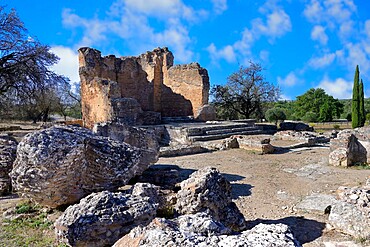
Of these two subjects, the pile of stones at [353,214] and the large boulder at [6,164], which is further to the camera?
the large boulder at [6,164]

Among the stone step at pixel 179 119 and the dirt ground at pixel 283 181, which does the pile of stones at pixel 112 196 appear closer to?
the dirt ground at pixel 283 181

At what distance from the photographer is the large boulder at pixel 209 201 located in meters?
3.75

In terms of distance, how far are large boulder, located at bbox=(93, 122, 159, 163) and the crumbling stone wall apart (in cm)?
994

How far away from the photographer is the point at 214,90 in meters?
27.2

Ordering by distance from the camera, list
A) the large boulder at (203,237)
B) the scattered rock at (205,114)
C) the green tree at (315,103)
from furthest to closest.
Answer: the green tree at (315,103), the scattered rock at (205,114), the large boulder at (203,237)

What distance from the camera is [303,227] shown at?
412 cm

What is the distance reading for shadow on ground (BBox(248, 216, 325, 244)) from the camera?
3795mm

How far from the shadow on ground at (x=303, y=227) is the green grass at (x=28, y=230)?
103 inches

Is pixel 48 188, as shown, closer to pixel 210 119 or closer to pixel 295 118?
pixel 210 119

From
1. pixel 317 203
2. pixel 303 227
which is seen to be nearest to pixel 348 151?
pixel 317 203

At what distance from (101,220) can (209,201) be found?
1390mm

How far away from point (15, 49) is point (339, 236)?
58.7 feet

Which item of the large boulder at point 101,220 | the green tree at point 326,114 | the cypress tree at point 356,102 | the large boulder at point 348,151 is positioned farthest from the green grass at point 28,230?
the green tree at point 326,114

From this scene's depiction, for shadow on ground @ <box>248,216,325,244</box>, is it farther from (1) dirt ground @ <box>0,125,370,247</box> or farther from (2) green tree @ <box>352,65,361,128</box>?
(2) green tree @ <box>352,65,361,128</box>
